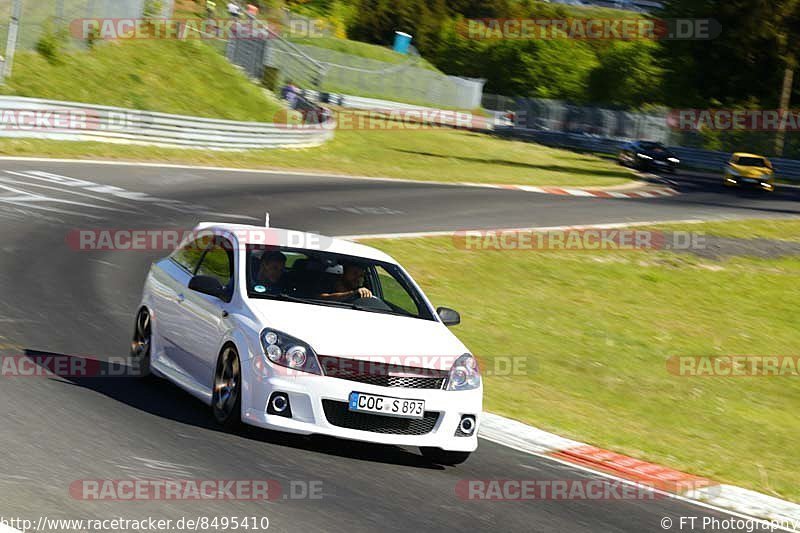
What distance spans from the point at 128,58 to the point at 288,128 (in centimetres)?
732

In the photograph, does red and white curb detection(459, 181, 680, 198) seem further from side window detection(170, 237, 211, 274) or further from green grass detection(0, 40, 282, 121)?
side window detection(170, 237, 211, 274)

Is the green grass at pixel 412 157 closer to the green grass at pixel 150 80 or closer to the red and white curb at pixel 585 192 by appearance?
the red and white curb at pixel 585 192

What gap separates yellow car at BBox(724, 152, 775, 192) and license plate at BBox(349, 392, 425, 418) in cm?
4004

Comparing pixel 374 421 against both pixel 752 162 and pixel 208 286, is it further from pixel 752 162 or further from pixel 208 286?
pixel 752 162

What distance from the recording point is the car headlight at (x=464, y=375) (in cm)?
838

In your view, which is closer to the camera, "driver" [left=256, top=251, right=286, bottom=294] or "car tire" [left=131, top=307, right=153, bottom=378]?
"driver" [left=256, top=251, right=286, bottom=294]

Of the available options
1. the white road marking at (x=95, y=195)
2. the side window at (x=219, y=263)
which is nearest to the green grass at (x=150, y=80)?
the white road marking at (x=95, y=195)

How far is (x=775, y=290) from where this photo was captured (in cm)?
2444

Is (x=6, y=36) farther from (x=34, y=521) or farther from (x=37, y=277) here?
(x=34, y=521)

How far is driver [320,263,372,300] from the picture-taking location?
9180mm

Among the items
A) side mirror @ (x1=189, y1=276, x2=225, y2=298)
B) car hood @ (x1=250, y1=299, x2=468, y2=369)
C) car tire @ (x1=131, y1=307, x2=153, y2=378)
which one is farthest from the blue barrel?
car hood @ (x1=250, y1=299, x2=468, y2=369)

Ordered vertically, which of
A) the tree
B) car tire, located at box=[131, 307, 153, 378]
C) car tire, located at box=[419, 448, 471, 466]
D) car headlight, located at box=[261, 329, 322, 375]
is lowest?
car tire, located at box=[419, 448, 471, 466]

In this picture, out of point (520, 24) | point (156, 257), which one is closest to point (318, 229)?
point (156, 257)

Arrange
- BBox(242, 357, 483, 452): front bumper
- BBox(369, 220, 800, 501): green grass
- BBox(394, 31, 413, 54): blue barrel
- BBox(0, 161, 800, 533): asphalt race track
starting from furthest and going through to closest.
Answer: BBox(394, 31, 413, 54): blue barrel → BBox(369, 220, 800, 501): green grass → BBox(242, 357, 483, 452): front bumper → BBox(0, 161, 800, 533): asphalt race track
